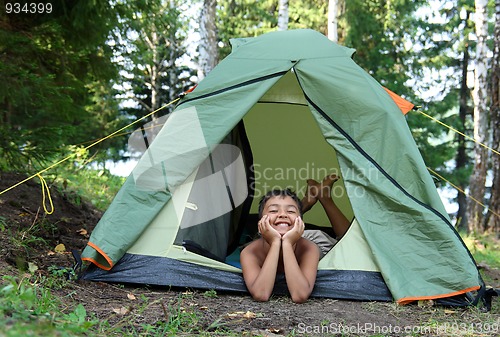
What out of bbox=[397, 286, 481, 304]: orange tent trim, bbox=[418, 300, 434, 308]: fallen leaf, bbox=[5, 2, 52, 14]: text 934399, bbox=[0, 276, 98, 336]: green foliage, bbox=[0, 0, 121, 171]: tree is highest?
bbox=[5, 2, 52, 14]: text 934399

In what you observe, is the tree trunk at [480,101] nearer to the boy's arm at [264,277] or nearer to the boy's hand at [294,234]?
the boy's hand at [294,234]

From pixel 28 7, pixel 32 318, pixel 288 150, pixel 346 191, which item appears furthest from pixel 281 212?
pixel 28 7

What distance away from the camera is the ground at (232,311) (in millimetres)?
2639

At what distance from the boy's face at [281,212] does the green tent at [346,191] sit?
1.02 feet

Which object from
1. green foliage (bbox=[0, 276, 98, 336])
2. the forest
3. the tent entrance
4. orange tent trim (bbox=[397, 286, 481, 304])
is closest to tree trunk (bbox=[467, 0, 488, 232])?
the forest

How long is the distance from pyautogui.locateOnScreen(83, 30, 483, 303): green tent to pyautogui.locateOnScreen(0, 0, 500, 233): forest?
154cm

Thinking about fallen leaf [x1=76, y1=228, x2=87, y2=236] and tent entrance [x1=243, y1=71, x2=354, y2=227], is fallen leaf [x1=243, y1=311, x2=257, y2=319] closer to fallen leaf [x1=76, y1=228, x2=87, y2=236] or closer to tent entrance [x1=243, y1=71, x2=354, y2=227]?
fallen leaf [x1=76, y1=228, x2=87, y2=236]

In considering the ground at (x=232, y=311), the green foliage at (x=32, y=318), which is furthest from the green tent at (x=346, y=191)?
the green foliage at (x=32, y=318)

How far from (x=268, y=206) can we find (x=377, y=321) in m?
1.00

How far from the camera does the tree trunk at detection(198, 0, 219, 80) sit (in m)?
8.08

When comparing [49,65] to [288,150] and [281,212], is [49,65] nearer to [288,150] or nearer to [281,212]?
[288,150]

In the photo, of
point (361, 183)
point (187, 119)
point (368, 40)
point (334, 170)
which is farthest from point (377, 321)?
point (368, 40)

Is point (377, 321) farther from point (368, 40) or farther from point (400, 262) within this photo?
point (368, 40)

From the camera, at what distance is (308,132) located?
549 cm
